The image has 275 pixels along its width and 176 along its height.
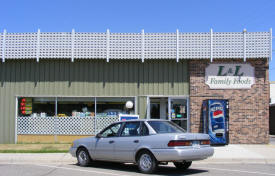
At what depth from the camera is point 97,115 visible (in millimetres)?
19328

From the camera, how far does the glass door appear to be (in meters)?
19.1

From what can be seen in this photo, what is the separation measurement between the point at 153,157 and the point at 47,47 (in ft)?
34.9

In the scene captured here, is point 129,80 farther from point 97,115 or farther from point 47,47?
point 47,47

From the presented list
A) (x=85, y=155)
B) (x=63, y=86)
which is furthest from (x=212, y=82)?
(x=85, y=155)

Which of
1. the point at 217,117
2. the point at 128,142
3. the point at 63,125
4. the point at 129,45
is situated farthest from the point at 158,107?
the point at 128,142

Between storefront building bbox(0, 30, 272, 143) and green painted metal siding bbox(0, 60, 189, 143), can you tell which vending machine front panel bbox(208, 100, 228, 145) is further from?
green painted metal siding bbox(0, 60, 189, 143)

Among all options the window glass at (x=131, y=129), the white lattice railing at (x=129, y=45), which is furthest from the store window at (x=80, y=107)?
the window glass at (x=131, y=129)

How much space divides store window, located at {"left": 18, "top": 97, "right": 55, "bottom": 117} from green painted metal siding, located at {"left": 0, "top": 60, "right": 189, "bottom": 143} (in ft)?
1.04

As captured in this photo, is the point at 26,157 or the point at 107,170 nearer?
the point at 107,170

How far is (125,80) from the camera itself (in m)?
19.2

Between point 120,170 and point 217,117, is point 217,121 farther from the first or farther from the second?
point 120,170

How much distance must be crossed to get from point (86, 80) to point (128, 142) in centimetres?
902

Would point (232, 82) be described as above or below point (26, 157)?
above

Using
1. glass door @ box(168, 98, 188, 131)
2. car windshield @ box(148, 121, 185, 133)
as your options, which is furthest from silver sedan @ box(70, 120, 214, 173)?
glass door @ box(168, 98, 188, 131)
